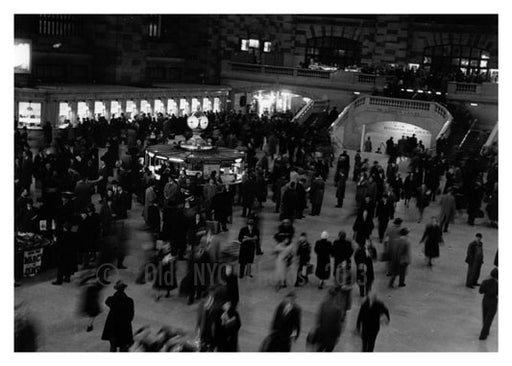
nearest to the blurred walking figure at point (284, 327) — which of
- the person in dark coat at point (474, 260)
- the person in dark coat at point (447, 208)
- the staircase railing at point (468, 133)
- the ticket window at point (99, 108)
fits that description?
the person in dark coat at point (474, 260)

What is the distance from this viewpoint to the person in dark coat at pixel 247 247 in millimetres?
13883

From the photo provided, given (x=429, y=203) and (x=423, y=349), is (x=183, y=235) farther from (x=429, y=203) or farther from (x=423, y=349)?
(x=429, y=203)

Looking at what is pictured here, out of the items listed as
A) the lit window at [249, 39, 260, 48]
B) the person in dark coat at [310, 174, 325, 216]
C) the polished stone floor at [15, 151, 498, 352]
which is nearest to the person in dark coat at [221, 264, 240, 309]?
the polished stone floor at [15, 151, 498, 352]

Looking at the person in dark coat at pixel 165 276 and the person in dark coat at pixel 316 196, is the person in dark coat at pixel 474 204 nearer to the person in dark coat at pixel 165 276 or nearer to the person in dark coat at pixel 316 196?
the person in dark coat at pixel 316 196

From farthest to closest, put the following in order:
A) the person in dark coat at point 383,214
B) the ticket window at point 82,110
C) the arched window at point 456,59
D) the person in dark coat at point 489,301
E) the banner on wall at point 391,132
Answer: the arched window at point 456,59
the banner on wall at point 391,132
the ticket window at point 82,110
the person in dark coat at point 383,214
the person in dark coat at point 489,301

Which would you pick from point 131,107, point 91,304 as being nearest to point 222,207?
point 91,304

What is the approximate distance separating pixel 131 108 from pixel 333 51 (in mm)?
17881

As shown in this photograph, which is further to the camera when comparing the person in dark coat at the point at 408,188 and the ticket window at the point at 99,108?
the ticket window at the point at 99,108

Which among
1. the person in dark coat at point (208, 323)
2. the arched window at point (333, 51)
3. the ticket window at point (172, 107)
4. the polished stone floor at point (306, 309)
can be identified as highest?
the arched window at point (333, 51)

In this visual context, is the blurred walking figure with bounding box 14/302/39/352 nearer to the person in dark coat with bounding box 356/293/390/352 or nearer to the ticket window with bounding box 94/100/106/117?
the person in dark coat with bounding box 356/293/390/352

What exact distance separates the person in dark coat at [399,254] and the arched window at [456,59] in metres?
31.9

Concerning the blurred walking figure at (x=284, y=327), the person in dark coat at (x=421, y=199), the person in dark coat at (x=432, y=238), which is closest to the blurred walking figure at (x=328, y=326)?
the blurred walking figure at (x=284, y=327)

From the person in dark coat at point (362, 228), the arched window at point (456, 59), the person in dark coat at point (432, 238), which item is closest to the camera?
the person in dark coat at point (432, 238)

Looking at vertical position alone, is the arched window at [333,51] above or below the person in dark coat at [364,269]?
above
